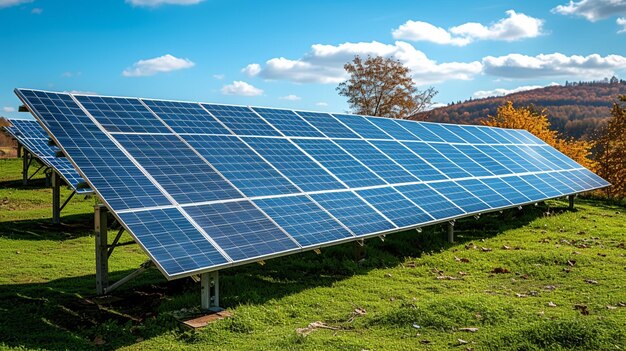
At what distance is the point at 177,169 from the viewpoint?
11906mm

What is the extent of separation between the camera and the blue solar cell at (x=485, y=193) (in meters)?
17.7

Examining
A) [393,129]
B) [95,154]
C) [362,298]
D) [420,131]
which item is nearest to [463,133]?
[420,131]

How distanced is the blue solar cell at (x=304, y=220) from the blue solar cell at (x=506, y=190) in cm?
870

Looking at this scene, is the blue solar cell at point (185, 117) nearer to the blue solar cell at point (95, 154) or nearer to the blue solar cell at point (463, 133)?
the blue solar cell at point (95, 154)

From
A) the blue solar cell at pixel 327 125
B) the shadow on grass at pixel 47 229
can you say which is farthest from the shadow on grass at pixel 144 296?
the shadow on grass at pixel 47 229

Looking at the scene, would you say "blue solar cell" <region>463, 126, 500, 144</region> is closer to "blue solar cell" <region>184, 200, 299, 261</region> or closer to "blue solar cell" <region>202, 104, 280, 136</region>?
"blue solar cell" <region>202, 104, 280, 136</region>

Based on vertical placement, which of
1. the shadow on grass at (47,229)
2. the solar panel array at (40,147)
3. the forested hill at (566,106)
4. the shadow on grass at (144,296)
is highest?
the forested hill at (566,106)

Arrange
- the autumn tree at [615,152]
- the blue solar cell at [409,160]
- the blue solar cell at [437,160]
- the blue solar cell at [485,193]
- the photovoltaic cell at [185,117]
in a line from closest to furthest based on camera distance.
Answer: the photovoltaic cell at [185,117], the blue solar cell at [409,160], the blue solar cell at [485,193], the blue solar cell at [437,160], the autumn tree at [615,152]

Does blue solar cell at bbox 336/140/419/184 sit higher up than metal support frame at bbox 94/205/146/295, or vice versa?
blue solar cell at bbox 336/140/419/184

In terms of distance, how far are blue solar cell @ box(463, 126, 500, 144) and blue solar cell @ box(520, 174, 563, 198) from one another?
3550mm

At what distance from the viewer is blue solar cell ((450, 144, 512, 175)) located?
21297mm

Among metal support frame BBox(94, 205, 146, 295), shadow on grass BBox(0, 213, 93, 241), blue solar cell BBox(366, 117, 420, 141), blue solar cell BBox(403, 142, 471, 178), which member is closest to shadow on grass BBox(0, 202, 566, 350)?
metal support frame BBox(94, 205, 146, 295)

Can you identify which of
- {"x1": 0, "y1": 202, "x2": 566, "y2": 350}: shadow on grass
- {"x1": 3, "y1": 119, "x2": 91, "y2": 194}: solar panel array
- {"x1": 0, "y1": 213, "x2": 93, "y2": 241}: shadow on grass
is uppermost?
{"x1": 3, "y1": 119, "x2": 91, "y2": 194}: solar panel array

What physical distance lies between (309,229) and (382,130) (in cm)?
969
